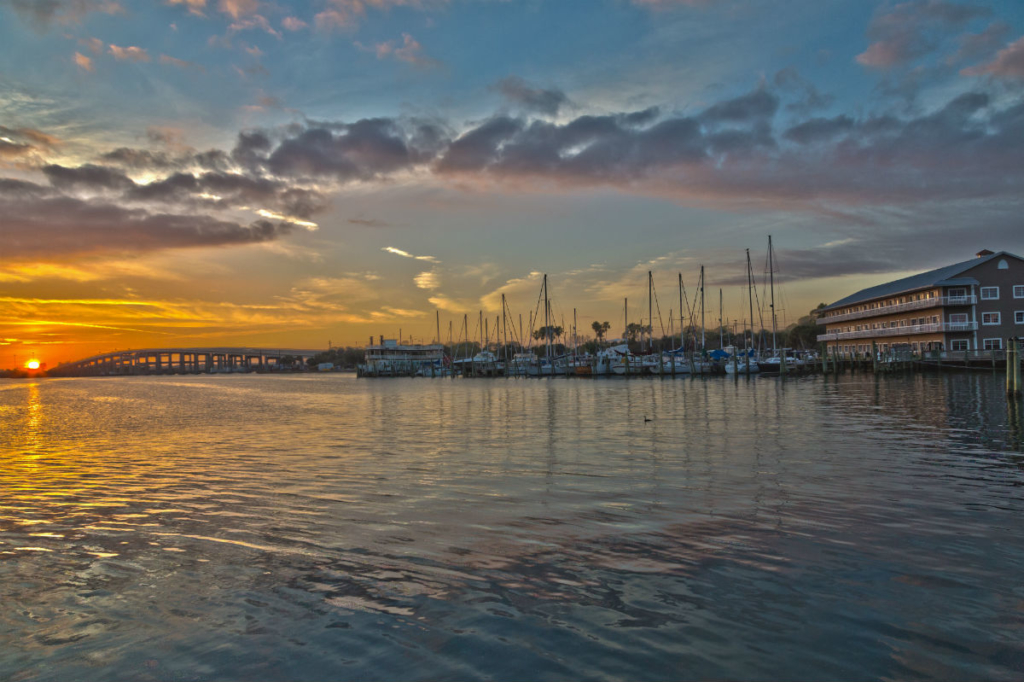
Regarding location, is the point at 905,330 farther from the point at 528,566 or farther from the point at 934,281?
the point at 528,566

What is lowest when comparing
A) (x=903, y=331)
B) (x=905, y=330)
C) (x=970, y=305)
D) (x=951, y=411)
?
(x=951, y=411)

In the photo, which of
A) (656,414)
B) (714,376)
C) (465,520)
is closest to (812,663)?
(465,520)

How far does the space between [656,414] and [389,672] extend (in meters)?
29.3

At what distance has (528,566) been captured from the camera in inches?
339

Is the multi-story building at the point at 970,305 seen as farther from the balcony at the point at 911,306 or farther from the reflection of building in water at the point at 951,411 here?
the reflection of building in water at the point at 951,411

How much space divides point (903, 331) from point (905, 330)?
22.9 inches

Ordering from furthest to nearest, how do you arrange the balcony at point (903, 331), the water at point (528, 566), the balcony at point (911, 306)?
1. the balcony at point (903, 331)
2. the balcony at point (911, 306)
3. the water at point (528, 566)

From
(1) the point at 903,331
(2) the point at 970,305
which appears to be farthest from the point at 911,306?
(2) the point at 970,305

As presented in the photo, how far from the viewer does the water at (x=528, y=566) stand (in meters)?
6.04

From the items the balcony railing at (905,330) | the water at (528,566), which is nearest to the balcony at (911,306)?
the balcony railing at (905,330)

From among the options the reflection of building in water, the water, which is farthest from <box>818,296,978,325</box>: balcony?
the water

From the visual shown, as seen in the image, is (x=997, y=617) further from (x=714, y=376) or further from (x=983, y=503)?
(x=714, y=376)

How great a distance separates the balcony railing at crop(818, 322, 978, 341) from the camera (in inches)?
3004

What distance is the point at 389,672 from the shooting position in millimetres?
5773
